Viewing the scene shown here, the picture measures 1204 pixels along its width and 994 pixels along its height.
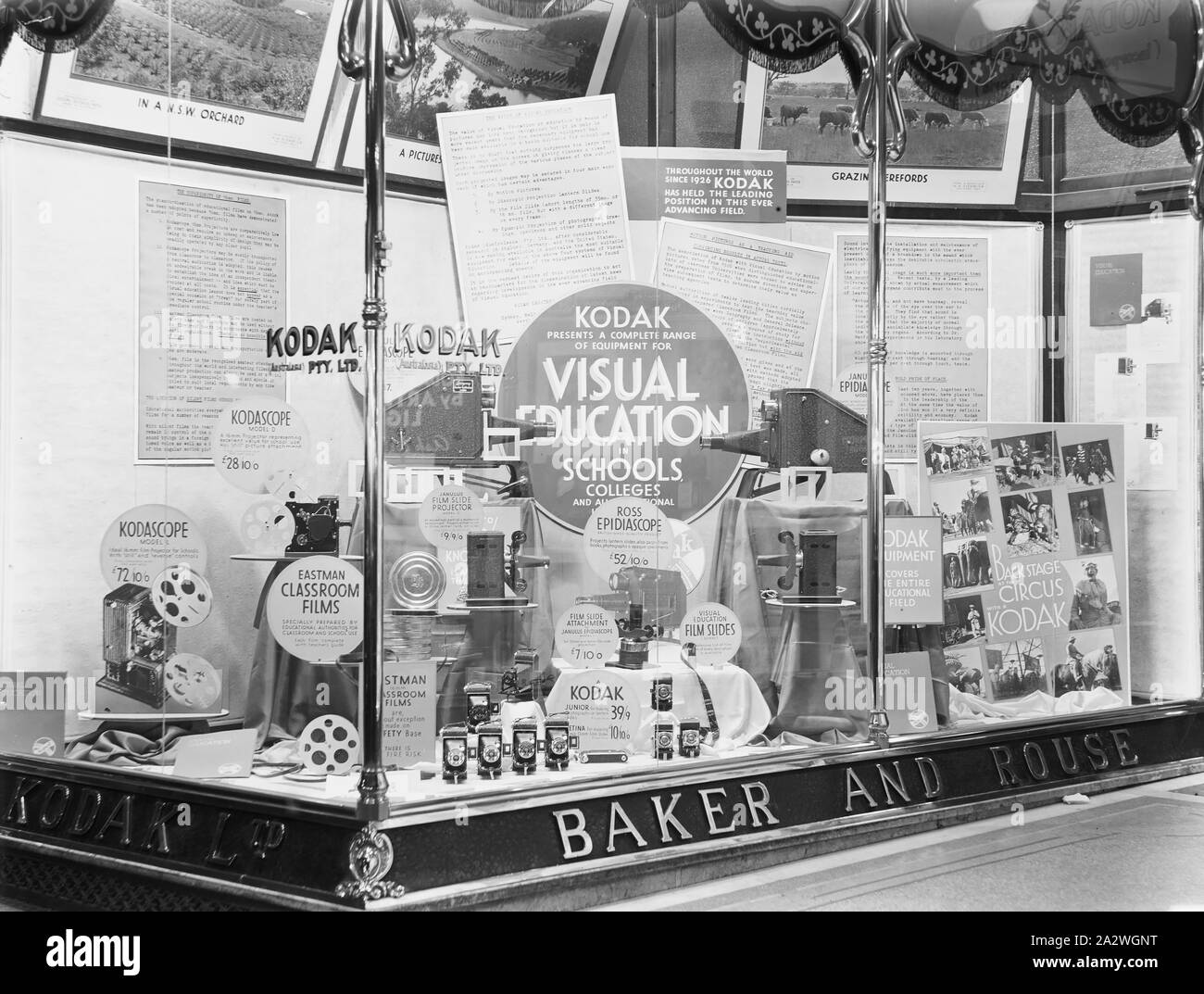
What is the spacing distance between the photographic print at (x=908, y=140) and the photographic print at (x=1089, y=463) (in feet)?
3.04

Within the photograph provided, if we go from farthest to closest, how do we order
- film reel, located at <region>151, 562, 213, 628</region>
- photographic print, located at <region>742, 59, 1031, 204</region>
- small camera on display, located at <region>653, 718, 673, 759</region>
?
photographic print, located at <region>742, 59, 1031, 204</region> < small camera on display, located at <region>653, 718, 673, 759</region> < film reel, located at <region>151, 562, 213, 628</region>

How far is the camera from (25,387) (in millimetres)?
3496

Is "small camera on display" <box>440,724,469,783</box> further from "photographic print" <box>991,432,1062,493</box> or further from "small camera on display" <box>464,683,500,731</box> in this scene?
"photographic print" <box>991,432,1062,493</box>

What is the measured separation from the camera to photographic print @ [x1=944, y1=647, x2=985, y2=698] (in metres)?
4.21

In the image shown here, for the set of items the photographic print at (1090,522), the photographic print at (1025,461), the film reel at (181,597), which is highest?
the photographic print at (1025,461)

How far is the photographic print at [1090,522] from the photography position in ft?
14.8

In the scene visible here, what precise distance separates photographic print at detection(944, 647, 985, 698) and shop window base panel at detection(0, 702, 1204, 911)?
0.24 metres

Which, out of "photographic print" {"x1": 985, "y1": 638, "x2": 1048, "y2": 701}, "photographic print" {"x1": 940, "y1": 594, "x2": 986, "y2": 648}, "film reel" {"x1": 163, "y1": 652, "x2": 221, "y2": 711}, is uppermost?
"photographic print" {"x1": 940, "y1": 594, "x2": 986, "y2": 648}

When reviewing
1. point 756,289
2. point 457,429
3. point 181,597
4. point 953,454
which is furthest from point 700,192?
point 181,597

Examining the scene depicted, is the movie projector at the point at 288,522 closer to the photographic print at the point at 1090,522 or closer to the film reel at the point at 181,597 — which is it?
the film reel at the point at 181,597

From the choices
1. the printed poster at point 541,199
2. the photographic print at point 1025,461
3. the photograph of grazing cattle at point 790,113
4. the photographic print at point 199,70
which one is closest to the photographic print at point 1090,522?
the photographic print at point 1025,461

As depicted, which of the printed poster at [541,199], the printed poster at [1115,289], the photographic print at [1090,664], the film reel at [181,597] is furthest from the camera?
the printed poster at [1115,289]

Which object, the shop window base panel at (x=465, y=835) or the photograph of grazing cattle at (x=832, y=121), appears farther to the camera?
the photograph of grazing cattle at (x=832, y=121)

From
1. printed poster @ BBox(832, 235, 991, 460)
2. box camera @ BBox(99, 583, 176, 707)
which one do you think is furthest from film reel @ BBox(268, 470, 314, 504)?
printed poster @ BBox(832, 235, 991, 460)
